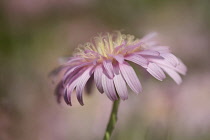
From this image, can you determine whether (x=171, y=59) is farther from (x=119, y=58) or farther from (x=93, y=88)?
(x=93, y=88)

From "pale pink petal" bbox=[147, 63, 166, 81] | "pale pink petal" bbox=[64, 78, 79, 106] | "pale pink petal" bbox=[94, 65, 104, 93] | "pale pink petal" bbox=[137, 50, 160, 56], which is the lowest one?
"pale pink petal" bbox=[64, 78, 79, 106]

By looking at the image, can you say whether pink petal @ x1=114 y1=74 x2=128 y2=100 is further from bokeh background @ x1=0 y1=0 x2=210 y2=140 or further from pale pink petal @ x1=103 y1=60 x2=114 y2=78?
bokeh background @ x1=0 y1=0 x2=210 y2=140

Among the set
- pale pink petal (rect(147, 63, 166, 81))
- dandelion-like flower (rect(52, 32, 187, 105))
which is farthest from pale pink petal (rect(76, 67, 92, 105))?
pale pink petal (rect(147, 63, 166, 81))

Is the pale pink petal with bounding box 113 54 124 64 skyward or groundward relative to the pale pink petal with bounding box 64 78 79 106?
skyward

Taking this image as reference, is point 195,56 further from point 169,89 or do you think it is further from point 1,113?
point 1,113

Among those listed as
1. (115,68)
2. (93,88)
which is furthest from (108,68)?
(93,88)

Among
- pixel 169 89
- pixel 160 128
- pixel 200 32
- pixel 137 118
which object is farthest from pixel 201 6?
pixel 160 128

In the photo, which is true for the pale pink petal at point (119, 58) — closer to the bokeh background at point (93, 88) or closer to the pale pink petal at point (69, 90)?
the pale pink petal at point (69, 90)
